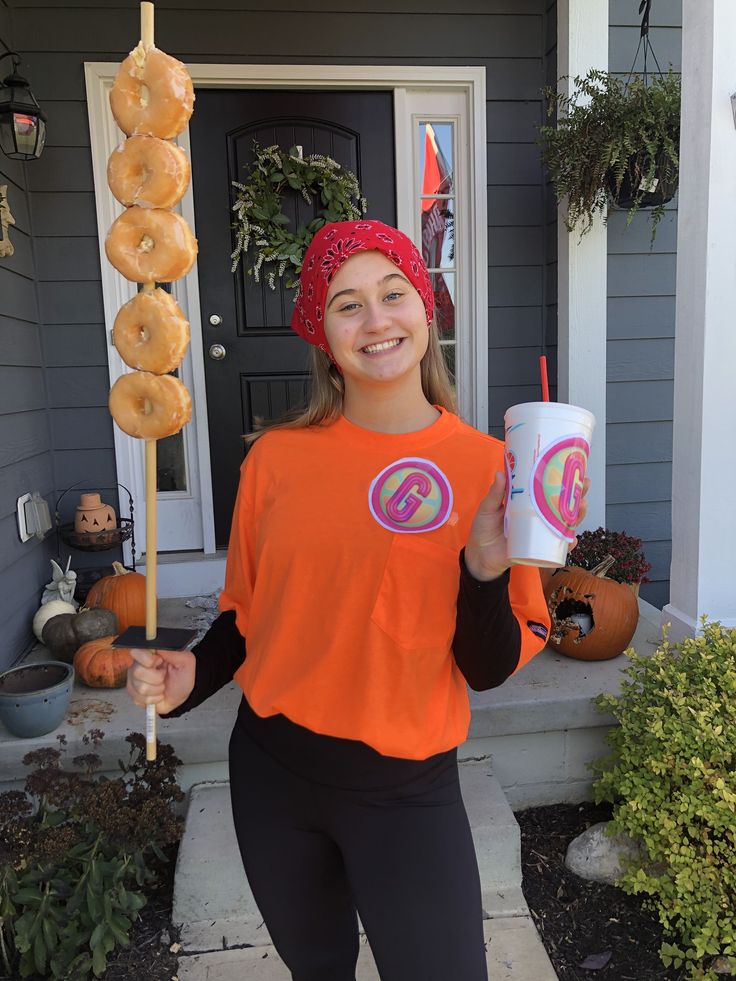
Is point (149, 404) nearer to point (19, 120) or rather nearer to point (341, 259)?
point (341, 259)

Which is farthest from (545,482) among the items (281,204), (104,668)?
(281,204)

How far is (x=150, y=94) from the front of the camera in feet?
3.73

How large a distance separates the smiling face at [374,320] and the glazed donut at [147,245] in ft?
1.10

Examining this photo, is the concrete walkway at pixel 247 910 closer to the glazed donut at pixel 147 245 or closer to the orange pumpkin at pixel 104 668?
the orange pumpkin at pixel 104 668

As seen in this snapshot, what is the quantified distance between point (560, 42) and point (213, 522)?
9.58ft

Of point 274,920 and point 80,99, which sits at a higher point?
point 80,99

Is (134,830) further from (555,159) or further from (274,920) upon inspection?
(555,159)

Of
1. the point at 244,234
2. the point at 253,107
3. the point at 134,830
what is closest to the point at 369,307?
the point at 134,830

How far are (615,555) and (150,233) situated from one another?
2747 millimetres

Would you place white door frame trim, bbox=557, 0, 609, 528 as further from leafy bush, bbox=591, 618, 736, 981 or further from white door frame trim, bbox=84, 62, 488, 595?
leafy bush, bbox=591, 618, 736, 981

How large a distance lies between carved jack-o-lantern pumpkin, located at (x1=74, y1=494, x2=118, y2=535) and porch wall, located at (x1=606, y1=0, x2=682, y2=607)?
2.56 metres

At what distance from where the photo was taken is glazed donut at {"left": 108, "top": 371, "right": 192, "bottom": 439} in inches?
46.6

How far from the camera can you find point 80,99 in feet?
11.7

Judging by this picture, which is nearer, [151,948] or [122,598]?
[151,948]
